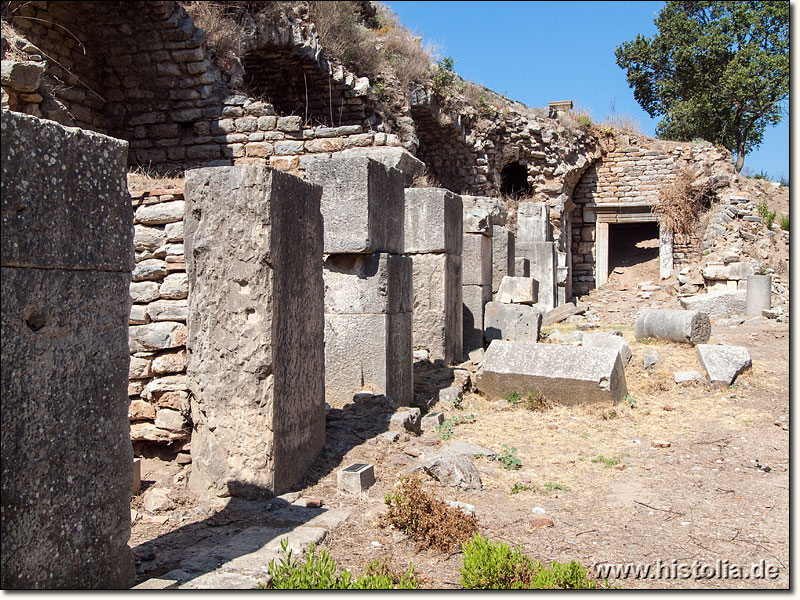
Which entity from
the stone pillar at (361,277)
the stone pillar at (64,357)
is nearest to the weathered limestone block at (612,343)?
the stone pillar at (361,277)

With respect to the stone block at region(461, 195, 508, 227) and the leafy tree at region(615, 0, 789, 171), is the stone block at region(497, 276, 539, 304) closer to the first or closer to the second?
the stone block at region(461, 195, 508, 227)

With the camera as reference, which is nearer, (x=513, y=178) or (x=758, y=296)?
(x=758, y=296)

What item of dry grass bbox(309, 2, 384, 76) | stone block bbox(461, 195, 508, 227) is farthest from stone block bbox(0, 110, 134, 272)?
dry grass bbox(309, 2, 384, 76)

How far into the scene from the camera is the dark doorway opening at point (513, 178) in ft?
73.0

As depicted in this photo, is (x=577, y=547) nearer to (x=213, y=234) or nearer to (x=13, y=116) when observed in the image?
(x=213, y=234)

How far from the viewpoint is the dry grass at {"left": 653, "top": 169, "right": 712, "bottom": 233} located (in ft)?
67.6

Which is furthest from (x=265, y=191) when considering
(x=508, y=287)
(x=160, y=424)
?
(x=508, y=287)

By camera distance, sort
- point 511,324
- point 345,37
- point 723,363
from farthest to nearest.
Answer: point 345,37
point 511,324
point 723,363

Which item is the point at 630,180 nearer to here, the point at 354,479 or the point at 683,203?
the point at 683,203

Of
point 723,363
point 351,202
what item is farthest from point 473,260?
point 351,202

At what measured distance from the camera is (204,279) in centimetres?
452

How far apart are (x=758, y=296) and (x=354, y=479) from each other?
12.9 metres

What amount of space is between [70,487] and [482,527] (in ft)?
8.16

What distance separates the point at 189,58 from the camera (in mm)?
11625
